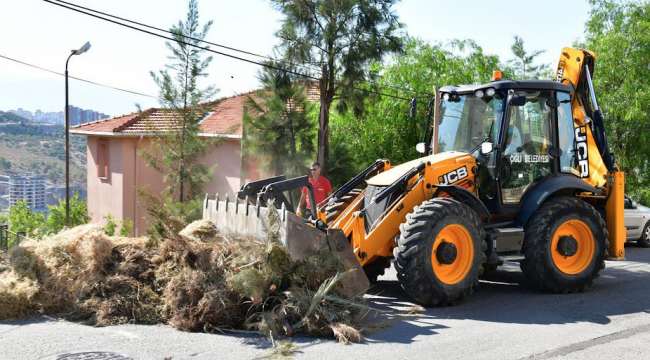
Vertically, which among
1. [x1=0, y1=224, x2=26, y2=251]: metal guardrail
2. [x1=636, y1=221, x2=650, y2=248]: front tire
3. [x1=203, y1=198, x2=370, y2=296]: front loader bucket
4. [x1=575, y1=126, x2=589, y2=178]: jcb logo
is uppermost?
[x1=575, y1=126, x2=589, y2=178]: jcb logo

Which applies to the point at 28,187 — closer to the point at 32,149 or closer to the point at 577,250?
the point at 32,149

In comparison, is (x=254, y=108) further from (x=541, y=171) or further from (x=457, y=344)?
(x=457, y=344)

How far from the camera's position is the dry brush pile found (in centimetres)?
682

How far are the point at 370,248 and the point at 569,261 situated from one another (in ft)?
10.2

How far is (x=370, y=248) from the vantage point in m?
8.13

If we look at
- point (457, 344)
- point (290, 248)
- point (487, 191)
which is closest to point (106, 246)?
point (290, 248)

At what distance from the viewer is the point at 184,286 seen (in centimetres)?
696

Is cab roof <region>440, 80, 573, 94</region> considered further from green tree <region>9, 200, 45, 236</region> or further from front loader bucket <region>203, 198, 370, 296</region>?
green tree <region>9, 200, 45, 236</region>

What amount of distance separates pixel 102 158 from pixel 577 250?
2163cm

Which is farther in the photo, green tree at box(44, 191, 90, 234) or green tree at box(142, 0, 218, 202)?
green tree at box(44, 191, 90, 234)

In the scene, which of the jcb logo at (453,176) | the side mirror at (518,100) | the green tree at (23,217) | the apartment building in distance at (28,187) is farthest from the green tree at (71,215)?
the side mirror at (518,100)

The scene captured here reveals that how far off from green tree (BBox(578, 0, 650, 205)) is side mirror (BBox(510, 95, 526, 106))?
39.7 feet

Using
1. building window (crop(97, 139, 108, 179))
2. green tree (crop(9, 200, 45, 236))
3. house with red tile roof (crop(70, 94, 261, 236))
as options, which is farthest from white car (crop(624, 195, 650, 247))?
green tree (crop(9, 200, 45, 236))

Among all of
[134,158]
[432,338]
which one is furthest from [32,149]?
[432,338]
